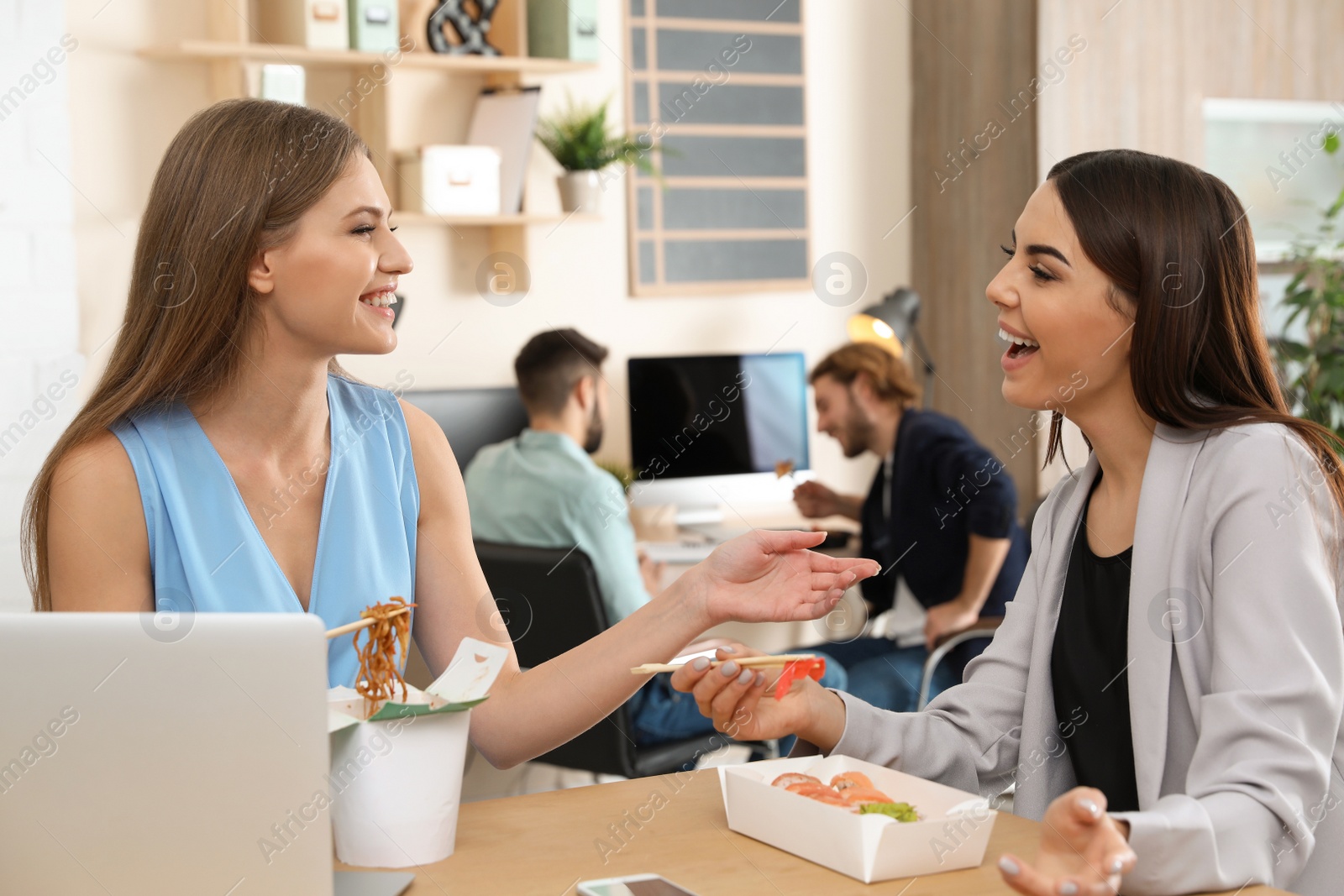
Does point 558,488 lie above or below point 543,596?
above

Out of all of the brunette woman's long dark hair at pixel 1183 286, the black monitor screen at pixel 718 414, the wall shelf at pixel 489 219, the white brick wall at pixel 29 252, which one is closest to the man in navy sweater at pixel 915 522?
the black monitor screen at pixel 718 414

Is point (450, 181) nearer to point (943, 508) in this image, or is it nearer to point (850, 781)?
point (943, 508)

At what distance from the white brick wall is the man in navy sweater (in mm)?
1840

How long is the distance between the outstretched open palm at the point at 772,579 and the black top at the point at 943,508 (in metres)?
1.82

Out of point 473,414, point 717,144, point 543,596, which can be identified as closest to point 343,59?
point 473,414

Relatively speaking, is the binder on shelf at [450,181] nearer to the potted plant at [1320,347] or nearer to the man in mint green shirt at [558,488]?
the man in mint green shirt at [558,488]

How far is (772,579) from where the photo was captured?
129 cm

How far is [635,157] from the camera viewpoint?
3.59m

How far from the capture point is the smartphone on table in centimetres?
98

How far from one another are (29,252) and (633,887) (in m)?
1.78

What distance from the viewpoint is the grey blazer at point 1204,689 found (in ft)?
3.34

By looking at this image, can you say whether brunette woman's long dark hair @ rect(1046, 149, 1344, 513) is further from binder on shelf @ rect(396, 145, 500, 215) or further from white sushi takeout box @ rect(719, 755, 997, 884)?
binder on shelf @ rect(396, 145, 500, 215)

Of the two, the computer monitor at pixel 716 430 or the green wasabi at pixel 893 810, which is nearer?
the green wasabi at pixel 893 810

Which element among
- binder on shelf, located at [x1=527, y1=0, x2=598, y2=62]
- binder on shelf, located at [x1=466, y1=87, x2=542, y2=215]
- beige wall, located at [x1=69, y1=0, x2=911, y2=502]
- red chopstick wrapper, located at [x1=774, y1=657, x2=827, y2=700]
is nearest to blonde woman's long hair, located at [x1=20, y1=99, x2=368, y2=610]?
red chopstick wrapper, located at [x1=774, y1=657, x2=827, y2=700]
